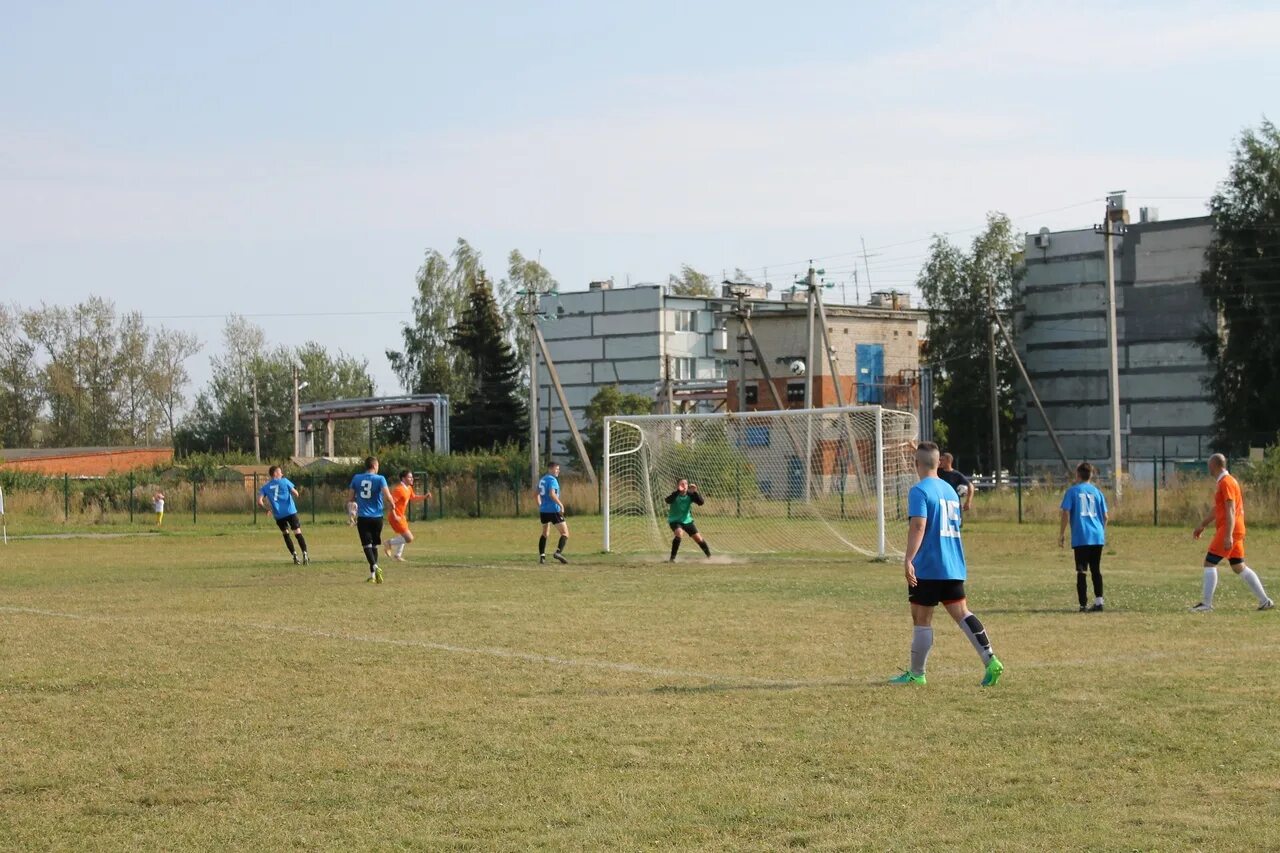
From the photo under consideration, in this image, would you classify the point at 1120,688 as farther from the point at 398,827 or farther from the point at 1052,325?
the point at 1052,325

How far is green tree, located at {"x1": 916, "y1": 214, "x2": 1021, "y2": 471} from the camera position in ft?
267

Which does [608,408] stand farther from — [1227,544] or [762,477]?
[1227,544]

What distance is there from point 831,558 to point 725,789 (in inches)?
845

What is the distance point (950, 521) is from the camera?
1152 centimetres

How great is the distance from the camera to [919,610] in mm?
11648

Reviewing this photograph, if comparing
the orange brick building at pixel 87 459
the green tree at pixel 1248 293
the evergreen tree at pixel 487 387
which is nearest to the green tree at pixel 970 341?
the green tree at pixel 1248 293

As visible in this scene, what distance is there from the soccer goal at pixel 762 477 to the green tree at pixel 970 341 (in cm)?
4384

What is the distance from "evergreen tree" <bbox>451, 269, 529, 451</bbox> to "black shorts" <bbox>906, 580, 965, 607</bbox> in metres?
69.2

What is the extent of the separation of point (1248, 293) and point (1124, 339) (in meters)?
14.8

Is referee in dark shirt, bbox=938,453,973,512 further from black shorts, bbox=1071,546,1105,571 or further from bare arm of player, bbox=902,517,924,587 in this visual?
bare arm of player, bbox=902,517,924,587

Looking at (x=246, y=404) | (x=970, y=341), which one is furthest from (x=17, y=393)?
(x=970, y=341)

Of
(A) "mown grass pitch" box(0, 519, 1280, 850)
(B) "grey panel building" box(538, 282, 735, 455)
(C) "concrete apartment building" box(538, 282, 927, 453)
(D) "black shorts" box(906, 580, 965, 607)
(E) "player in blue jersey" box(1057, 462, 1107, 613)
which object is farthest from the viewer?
(B) "grey panel building" box(538, 282, 735, 455)

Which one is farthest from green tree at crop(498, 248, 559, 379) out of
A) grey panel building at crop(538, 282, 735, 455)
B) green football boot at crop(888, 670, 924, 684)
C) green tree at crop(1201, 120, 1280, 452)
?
green football boot at crop(888, 670, 924, 684)

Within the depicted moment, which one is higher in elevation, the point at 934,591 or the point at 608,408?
the point at 608,408
